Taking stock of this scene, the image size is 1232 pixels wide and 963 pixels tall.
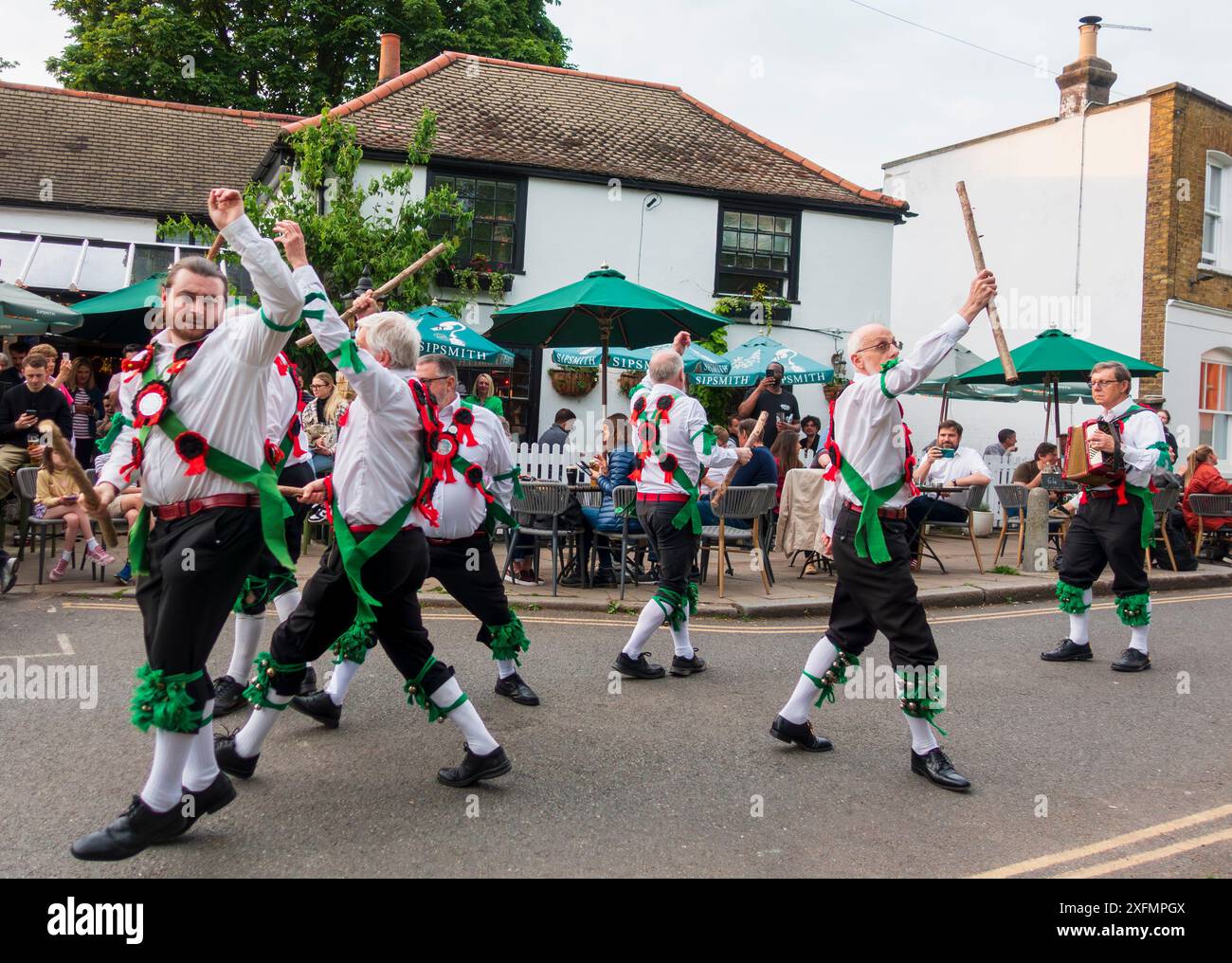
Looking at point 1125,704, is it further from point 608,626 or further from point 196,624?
point 196,624

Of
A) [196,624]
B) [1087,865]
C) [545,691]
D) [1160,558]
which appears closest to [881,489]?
[1087,865]

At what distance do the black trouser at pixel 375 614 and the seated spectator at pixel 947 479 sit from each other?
7508 millimetres

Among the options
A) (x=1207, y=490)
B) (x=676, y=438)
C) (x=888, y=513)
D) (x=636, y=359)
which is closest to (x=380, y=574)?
(x=888, y=513)

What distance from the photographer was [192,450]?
350cm

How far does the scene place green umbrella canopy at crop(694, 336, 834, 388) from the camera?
48.6 feet

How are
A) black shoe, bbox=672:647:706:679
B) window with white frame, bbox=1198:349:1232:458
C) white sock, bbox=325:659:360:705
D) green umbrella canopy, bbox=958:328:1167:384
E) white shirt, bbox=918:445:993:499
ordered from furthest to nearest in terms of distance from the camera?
window with white frame, bbox=1198:349:1232:458
green umbrella canopy, bbox=958:328:1167:384
white shirt, bbox=918:445:993:499
black shoe, bbox=672:647:706:679
white sock, bbox=325:659:360:705

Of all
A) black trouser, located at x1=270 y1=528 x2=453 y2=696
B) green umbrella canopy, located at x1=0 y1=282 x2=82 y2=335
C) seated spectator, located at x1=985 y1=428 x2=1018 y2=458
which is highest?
green umbrella canopy, located at x1=0 y1=282 x2=82 y2=335

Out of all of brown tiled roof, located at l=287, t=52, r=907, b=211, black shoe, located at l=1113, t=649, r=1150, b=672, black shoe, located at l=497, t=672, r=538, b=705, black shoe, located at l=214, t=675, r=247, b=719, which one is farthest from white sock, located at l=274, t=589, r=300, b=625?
brown tiled roof, located at l=287, t=52, r=907, b=211

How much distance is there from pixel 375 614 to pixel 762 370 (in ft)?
37.4

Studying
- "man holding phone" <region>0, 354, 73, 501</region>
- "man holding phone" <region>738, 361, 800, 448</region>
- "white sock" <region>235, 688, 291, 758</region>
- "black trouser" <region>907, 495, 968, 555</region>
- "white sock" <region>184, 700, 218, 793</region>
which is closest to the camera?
"white sock" <region>184, 700, 218, 793</region>

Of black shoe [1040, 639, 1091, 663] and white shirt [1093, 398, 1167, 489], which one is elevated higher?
white shirt [1093, 398, 1167, 489]

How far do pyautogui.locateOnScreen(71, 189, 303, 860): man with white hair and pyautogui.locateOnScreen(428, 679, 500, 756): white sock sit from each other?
3.17 feet

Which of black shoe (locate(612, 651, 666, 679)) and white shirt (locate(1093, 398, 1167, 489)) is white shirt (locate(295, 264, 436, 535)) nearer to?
black shoe (locate(612, 651, 666, 679))

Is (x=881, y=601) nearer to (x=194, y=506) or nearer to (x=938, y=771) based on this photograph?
(x=938, y=771)
